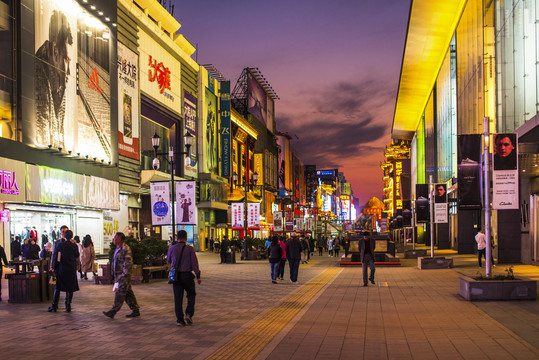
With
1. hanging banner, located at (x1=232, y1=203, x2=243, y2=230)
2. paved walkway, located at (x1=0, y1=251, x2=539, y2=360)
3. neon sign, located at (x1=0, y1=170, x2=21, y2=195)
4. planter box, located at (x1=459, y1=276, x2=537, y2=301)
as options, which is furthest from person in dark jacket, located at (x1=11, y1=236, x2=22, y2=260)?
planter box, located at (x1=459, y1=276, x2=537, y2=301)

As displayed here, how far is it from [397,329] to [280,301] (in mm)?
5106

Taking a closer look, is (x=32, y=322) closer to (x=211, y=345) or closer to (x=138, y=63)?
(x=211, y=345)

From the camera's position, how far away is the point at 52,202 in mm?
33156

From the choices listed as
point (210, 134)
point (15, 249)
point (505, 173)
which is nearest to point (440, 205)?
point (505, 173)

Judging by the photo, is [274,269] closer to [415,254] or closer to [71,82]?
[71,82]

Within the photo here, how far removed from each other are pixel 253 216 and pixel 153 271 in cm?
2758

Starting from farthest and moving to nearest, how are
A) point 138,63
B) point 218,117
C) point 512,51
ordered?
point 218,117, point 138,63, point 512,51

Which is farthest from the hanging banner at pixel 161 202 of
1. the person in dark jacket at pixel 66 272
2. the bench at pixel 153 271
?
the person in dark jacket at pixel 66 272

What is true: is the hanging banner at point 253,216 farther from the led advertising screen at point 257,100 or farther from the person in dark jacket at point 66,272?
the led advertising screen at point 257,100

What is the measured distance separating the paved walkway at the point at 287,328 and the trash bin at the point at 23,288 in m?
0.41

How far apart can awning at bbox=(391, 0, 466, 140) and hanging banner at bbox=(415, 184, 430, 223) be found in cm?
1435

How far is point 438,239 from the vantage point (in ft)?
195

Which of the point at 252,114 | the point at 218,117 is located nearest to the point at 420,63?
the point at 218,117

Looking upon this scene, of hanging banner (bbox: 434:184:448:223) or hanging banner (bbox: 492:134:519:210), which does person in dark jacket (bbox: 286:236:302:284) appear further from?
hanging banner (bbox: 434:184:448:223)
